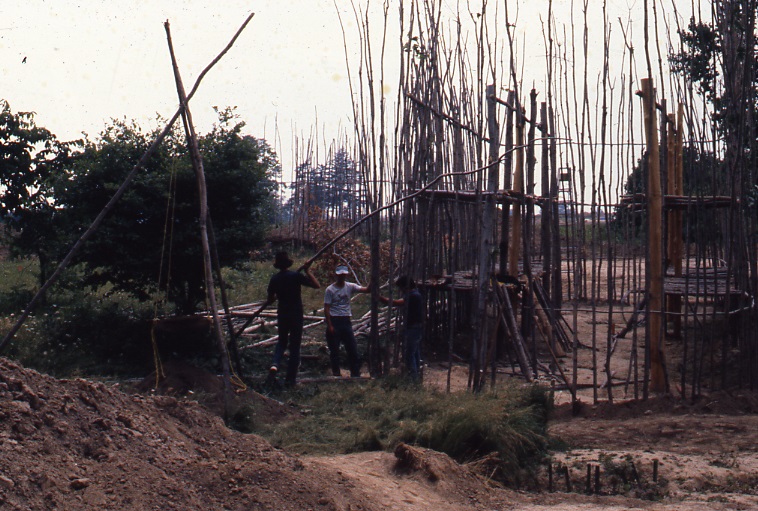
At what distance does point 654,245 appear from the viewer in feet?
25.3

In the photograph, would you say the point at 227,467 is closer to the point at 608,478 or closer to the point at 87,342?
the point at 608,478

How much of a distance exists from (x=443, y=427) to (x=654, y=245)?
120 inches

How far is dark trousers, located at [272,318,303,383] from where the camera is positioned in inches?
340

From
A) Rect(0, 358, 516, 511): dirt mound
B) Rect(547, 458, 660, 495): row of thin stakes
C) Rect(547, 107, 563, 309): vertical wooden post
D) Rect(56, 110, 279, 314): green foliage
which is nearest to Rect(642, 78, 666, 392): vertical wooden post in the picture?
Rect(547, 458, 660, 495): row of thin stakes

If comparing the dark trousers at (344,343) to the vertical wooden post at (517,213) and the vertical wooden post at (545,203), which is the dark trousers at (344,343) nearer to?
the vertical wooden post at (517,213)

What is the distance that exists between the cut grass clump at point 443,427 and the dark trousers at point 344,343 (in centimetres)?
202

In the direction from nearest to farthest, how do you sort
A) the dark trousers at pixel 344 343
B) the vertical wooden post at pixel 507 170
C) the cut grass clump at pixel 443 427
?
1. the cut grass clump at pixel 443 427
2. the vertical wooden post at pixel 507 170
3. the dark trousers at pixel 344 343

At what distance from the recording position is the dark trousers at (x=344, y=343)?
935cm

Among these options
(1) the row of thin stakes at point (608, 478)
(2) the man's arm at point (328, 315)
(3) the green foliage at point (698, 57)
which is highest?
(3) the green foliage at point (698, 57)

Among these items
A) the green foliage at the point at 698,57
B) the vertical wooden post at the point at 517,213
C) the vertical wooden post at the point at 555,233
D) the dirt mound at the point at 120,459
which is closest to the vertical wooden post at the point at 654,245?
the green foliage at the point at 698,57

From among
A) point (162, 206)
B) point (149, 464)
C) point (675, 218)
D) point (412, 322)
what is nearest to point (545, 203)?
point (675, 218)

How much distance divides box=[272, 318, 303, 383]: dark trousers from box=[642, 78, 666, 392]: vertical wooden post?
11.3ft

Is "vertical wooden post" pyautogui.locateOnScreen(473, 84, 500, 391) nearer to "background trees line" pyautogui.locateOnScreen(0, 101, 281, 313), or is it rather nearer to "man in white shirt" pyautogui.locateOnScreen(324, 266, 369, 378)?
"man in white shirt" pyautogui.locateOnScreen(324, 266, 369, 378)

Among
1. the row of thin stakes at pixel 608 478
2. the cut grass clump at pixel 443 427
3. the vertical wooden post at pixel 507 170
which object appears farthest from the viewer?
the vertical wooden post at pixel 507 170
